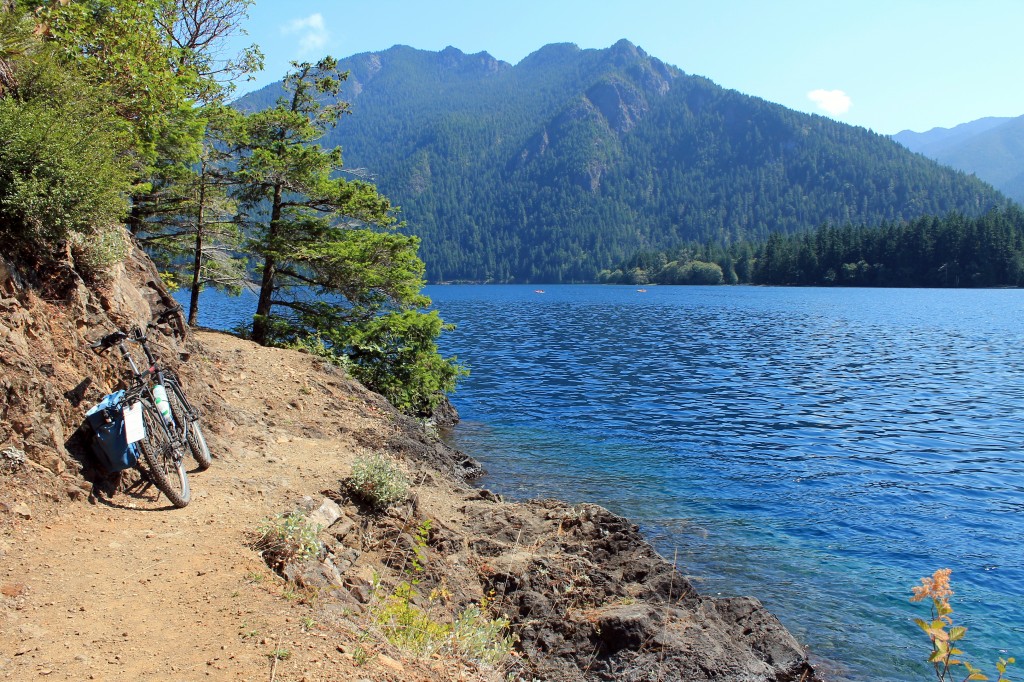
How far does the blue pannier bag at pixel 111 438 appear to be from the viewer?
7.38m

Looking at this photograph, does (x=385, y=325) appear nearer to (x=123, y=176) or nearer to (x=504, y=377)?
(x=123, y=176)

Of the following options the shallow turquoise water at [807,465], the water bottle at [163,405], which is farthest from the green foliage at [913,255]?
the water bottle at [163,405]

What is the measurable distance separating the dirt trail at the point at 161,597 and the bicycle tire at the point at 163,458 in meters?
0.19

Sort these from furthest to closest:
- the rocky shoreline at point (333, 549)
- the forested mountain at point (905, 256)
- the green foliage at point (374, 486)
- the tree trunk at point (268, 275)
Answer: the forested mountain at point (905, 256) < the tree trunk at point (268, 275) < the green foliage at point (374, 486) < the rocky shoreline at point (333, 549)

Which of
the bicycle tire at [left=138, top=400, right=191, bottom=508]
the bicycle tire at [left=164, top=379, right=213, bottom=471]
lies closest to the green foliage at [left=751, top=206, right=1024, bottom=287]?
the bicycle tire at [left=164, top=379, right=213, bottom=471]

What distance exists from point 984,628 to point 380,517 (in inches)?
356

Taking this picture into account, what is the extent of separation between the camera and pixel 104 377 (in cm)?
852

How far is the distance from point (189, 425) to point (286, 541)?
294 cm

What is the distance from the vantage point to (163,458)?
7969mm

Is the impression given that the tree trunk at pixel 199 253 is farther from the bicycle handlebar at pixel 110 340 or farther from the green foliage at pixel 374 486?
the green foliage at pixel 374 486

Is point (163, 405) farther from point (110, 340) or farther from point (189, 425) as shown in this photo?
point (110, 340)

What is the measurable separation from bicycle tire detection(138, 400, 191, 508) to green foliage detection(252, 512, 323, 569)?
3.75ft

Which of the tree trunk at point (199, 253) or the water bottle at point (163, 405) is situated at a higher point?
the tree trunk at point (199, 253)

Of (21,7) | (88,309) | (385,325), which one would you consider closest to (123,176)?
(88,309)
